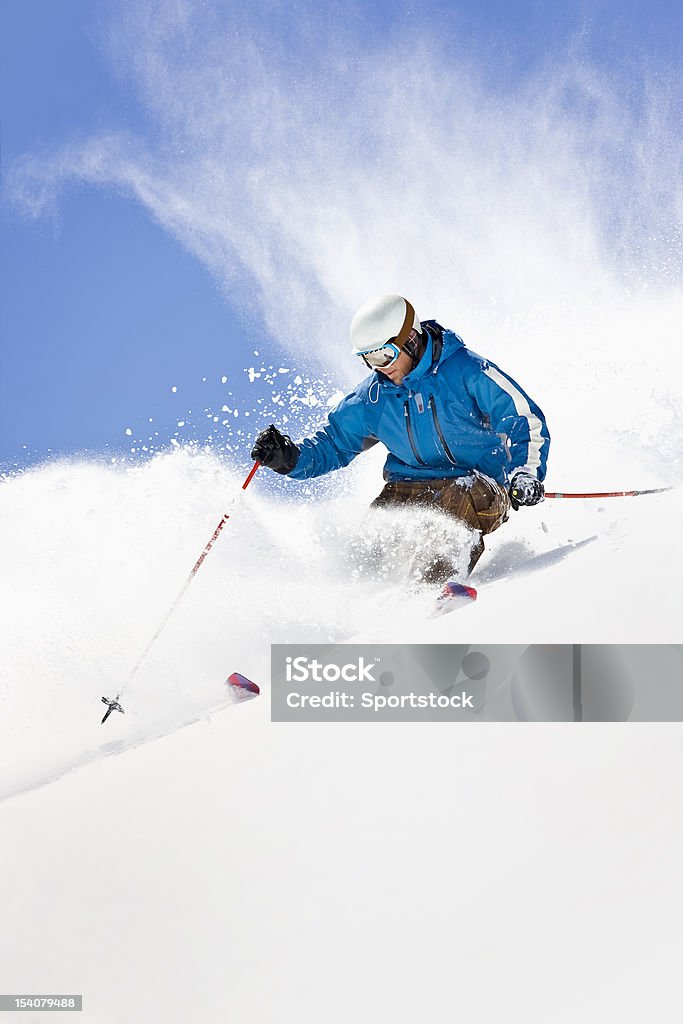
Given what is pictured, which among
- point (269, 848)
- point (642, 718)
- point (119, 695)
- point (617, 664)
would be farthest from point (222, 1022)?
point (119, 695)

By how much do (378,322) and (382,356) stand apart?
243mm

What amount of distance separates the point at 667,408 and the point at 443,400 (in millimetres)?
5701

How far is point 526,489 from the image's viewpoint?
514cm

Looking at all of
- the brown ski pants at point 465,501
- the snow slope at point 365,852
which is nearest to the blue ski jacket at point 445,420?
the brown ski pants at point 465,501

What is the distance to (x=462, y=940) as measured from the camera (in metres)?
2.13

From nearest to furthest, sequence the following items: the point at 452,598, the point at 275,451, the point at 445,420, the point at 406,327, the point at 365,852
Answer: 1. the point at 365,852
2. the point at 452,598
3. the point at 406,327
4. the point at 445,420
5. the point at 275,451

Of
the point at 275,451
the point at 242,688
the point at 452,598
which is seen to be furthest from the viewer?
the point at 275,451

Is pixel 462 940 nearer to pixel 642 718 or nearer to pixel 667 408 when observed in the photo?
pixel 642 718

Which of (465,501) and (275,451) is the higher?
(275,451)

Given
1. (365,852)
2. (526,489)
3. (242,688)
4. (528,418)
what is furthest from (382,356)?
(365,852)

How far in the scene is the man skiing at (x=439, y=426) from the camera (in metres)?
5.25

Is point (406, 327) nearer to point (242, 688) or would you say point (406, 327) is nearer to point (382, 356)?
point (382, 356)

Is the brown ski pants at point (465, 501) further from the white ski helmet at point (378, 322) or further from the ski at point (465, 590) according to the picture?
the white ski helmet at point (378, 322)

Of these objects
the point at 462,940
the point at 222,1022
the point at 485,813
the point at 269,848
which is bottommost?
the point at 222,1022
